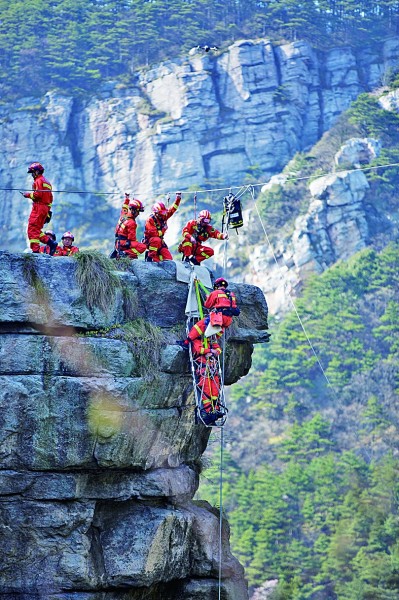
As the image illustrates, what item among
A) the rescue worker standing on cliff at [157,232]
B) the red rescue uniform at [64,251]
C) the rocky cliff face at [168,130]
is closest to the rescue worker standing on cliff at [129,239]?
the rescue worker standing on cliff at [157,232]

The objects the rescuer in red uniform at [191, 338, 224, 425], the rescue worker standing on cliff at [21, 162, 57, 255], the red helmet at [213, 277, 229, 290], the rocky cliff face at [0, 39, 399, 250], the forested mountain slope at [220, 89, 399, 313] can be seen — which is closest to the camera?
the rescuer in red uniform at [191, 338, 224, 425]

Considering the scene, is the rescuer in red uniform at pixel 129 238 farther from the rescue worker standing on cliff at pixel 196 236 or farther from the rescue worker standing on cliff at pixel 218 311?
the rescue worker standing on cliff at pixel 218 311

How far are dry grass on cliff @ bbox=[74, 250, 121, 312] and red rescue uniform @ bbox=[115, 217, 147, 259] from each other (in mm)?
1821

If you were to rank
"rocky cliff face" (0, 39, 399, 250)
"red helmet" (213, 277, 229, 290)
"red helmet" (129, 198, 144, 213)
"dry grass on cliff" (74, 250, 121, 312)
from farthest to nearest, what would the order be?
"rocky cliff face" (0, 39, 399, 250) < "red helmet" (129, 198, 144, 213) < "red helmet" (213, 277, 229, 290) < "dry grass on cliff" (74, 250, 121, 312)

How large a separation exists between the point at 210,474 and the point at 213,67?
4709 centimetres

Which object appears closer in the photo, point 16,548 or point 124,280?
point 16,548

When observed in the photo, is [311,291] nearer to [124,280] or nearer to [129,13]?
[129,13]

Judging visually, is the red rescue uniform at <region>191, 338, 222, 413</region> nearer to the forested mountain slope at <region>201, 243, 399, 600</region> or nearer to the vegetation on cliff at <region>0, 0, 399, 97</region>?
the forested mountain slope at <region>201, 243, 399, 600</region>

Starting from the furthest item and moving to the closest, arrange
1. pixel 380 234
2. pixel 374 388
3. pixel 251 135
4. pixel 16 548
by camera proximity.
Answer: pixel 251 135 → pixel 380 234 → pixel 374 388 → pixel 16 548

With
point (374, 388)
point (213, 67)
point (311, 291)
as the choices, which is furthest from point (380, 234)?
point (213, 67)

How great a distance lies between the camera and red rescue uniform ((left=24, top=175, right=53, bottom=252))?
62.9 feet

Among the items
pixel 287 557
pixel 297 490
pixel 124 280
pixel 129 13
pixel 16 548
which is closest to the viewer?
pixel 16 548

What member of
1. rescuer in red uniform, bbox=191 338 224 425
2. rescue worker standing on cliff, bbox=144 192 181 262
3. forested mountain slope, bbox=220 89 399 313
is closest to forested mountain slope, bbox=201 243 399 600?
forested mountain slope, bbox=220 89 399 313

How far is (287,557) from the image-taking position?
50500mm
